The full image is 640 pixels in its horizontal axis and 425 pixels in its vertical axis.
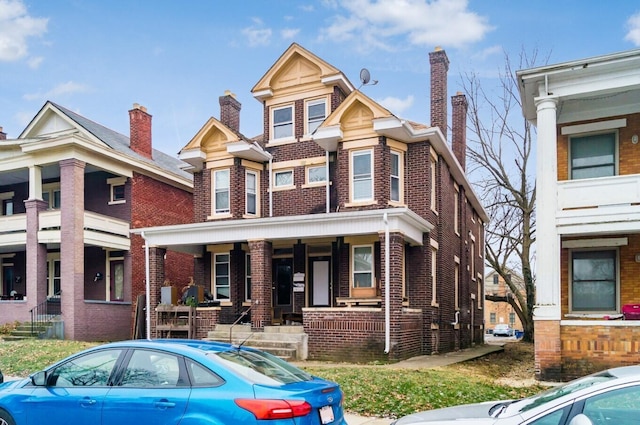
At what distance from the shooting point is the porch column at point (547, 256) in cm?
1185

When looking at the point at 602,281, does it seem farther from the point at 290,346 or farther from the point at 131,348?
the point at 131,348

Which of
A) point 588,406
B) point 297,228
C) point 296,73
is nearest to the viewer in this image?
point 588,406

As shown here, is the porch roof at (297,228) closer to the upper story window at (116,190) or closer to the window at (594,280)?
the window at (594,280)

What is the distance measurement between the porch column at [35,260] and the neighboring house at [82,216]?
0.04 meters

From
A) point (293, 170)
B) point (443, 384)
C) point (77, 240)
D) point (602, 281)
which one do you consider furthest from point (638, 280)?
point (77, 240)

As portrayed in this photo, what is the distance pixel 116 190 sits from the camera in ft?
77.3

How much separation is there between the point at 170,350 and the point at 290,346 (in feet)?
32.5

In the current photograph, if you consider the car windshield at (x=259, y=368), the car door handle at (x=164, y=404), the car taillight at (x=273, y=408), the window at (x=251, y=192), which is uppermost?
the window at (x=251, y=192)

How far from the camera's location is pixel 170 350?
5.58 metres

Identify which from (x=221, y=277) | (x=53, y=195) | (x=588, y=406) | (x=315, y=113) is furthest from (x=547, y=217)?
(x=53, y=195)

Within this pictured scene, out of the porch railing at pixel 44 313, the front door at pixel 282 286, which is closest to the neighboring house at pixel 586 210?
the front door at pixel 282 286

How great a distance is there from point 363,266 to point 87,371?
12.2 metres

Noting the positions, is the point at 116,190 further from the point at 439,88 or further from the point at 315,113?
the point at 439,88

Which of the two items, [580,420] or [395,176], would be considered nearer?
[580,420]
